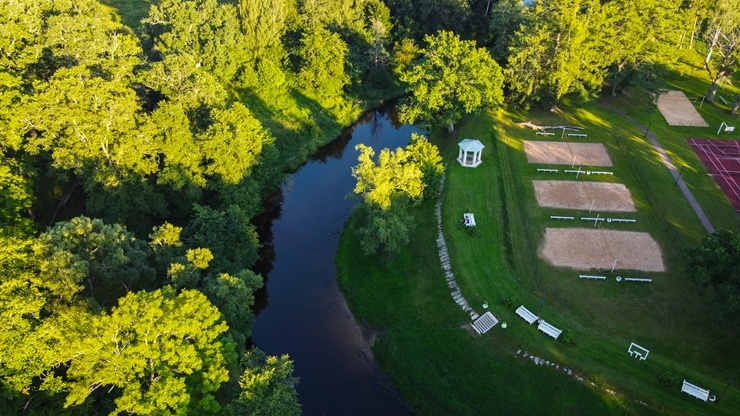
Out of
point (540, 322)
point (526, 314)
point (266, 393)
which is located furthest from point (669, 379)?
point (266, 393)

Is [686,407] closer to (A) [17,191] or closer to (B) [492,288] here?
(B) [492,288]

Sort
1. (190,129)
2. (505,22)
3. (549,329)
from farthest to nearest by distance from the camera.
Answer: (505,22)
(190,129)
(549,329)

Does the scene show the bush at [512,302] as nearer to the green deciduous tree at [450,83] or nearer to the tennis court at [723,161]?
the green deciduous tree at [450,83]

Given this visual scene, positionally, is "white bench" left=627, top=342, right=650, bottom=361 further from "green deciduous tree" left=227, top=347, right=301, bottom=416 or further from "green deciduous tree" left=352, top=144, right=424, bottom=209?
"green deciduous tree" left=227, top=347, right=301, bottom=416

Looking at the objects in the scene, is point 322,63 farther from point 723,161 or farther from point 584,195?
point 723,161

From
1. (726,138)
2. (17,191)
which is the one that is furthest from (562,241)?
(17,191)

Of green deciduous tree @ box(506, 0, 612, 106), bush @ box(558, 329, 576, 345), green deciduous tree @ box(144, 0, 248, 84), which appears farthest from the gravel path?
green deciduous tree @ box(144, 0, 248, 84)

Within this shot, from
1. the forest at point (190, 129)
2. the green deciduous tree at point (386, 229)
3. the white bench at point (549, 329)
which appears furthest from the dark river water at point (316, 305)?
the white bench at point (549, 329)
